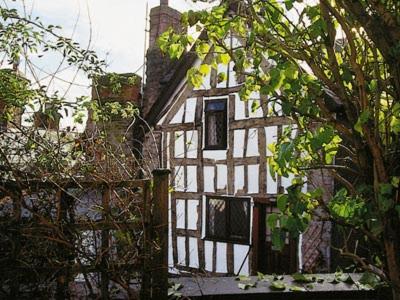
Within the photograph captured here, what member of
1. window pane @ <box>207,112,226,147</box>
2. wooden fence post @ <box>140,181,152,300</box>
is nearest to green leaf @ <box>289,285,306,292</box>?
wooden fence post @ <box>140,181,152,300</box>

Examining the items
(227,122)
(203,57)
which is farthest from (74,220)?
(227,122)

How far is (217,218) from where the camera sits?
10.3m

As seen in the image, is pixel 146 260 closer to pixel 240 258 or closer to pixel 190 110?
pixel 240 258

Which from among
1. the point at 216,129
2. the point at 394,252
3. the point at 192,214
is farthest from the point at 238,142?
the point at 394,252

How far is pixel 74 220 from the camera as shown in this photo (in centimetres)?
291

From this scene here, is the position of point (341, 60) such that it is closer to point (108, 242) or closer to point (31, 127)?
point (108, 242)

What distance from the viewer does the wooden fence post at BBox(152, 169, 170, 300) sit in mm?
2932

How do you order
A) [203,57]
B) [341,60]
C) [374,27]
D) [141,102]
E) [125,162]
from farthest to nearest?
1. [141,102]
2. [125,162]
3. [203,57]
4. [341,60]
5. [374,27]

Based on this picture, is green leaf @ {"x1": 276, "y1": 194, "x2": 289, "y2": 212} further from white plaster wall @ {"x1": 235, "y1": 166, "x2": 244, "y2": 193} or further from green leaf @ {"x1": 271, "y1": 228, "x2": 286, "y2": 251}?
white plaster wall @ {"x1": 235, "y1": 166, "x2": 244, "y2": 193}

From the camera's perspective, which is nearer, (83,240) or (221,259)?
(83,240)

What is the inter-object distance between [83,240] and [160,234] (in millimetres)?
524

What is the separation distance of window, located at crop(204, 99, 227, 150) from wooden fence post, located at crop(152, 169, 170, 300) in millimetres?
7224

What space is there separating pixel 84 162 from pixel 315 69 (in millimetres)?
1764

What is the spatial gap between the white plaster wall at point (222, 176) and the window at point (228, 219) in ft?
1.03
